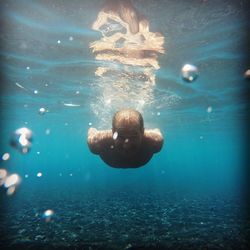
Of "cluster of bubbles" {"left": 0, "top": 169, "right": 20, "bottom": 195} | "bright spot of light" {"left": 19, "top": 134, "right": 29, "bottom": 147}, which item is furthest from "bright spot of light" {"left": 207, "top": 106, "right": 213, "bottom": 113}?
"bright spot of light" {"left": 19, "top": 134, "right": 29, "bottom": 147}

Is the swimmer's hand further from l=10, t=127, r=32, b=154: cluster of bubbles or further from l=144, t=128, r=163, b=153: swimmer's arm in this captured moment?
l=10, t=127, r=32, b=154: cluster of bubbles

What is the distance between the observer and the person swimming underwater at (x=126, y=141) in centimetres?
700

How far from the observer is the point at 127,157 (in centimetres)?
827

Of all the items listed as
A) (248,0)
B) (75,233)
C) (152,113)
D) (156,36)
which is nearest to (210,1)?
(248,0)

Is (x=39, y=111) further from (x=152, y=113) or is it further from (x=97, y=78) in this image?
(x=97, y=78)

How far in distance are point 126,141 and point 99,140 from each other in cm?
164

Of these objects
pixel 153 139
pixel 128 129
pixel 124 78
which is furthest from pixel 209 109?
pixel 128 129

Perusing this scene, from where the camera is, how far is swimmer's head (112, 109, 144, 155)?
6941mm

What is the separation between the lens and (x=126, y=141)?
7.10 m

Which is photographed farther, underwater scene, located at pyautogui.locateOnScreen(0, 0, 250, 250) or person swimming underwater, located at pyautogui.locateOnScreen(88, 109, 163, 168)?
underwater scene, located at pyautogui.locateOnScreen(0, 0, 250, 250)

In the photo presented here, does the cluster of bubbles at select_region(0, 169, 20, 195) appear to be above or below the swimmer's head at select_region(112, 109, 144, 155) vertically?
below

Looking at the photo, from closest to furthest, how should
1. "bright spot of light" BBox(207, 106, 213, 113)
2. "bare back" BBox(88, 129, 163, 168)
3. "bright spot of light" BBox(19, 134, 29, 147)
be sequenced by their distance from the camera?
"bare back" BBox(88, 129, 163, 168) < "bright spot of light" BBox(19, 134, 29, 147) < "bright spot of light" BBox(207, 106, 213, 113)

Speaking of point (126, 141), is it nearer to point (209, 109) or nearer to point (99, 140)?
point (99, 140)

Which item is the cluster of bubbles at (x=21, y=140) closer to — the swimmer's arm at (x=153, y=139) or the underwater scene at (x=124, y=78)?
the underwater scene at (x=124, y=78)
